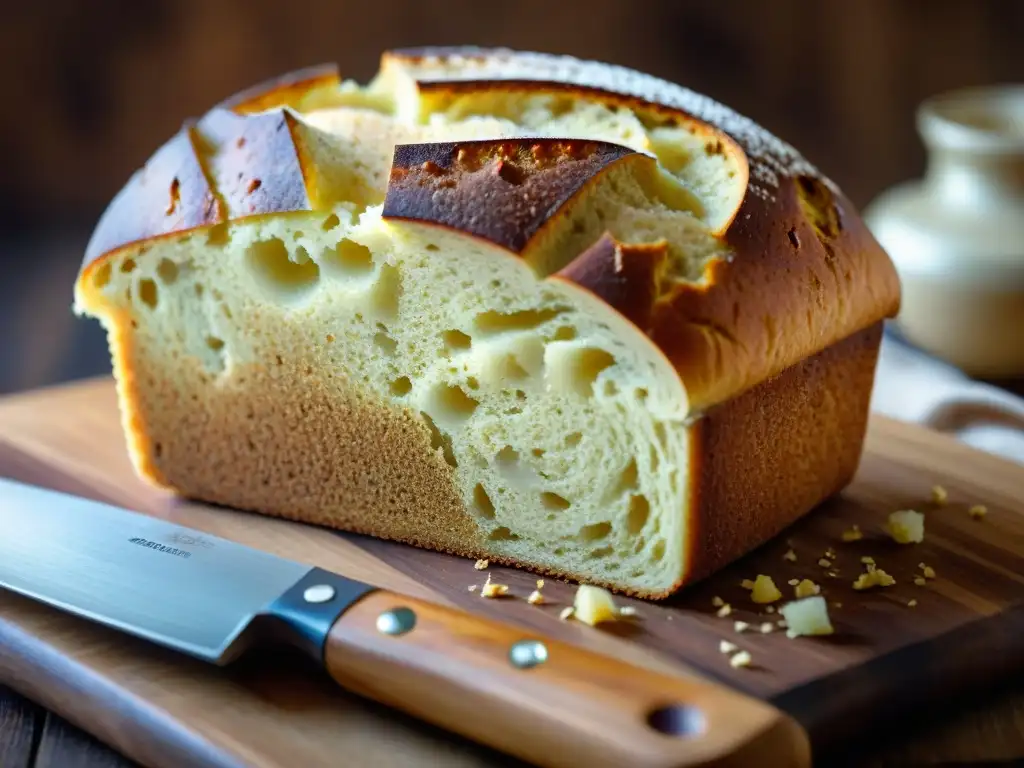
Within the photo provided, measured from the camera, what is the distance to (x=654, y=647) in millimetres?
1952

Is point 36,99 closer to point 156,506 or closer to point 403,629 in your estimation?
point 156,506

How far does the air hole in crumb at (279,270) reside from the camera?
2.30 m

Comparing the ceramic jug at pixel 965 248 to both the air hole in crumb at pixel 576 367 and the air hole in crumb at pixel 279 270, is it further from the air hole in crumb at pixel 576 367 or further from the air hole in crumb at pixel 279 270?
the air hole in crumb at pixel 279 270

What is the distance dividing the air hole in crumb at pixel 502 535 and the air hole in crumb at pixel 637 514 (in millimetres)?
215

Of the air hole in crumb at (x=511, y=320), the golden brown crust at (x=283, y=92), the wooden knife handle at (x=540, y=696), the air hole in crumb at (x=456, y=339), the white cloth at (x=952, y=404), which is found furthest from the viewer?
the white cloth at (x=952, y=404)

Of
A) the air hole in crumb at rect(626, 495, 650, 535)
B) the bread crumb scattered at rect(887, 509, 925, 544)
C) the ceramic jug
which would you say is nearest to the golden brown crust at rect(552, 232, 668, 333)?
the air hole in crumb at rect(626, 495, 650, 535)

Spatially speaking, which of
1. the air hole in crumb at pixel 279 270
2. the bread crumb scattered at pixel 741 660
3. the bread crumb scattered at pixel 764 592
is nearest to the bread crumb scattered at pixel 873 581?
the bread crumb scattered at pixel 764 592

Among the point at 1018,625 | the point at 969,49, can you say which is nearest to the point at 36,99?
the point at 969,49

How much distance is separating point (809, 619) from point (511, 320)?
0.63m

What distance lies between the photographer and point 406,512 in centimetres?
234

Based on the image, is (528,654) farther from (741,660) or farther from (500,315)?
(500,315)

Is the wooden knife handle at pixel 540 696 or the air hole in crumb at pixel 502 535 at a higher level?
the wooden knife handle at pixel 540 696

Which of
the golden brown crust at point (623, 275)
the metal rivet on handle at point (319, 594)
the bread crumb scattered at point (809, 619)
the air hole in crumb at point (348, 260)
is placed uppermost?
the golden brown crust at point (623, 275)

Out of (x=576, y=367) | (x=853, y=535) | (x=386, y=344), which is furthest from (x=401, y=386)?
(x=853, y=535)
